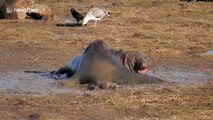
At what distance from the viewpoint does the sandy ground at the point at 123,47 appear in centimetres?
778

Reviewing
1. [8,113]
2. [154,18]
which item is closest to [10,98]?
[8,113]

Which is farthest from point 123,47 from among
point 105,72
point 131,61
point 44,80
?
point 105,72

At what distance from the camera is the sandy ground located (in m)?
7.78

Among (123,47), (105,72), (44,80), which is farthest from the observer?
(123,47)

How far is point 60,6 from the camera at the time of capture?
2397cm

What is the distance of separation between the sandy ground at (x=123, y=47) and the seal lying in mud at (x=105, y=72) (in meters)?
0.23

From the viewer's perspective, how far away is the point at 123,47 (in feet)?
47.1

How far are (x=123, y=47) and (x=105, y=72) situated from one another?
4832mm

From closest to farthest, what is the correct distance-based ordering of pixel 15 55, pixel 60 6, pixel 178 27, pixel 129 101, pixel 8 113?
1. pixel 8 113
2. pixel 129 101
3. pixel 15 55
4. pixel 178 27
5. pixel 60 6

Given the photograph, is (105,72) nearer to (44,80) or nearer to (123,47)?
(44,80)

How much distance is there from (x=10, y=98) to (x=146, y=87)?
1854mm

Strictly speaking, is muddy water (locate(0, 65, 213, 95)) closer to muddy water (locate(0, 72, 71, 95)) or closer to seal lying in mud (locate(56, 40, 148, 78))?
muddy water (locate(0, 72, 71, 95))

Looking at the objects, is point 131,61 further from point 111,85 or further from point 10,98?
point 10,98

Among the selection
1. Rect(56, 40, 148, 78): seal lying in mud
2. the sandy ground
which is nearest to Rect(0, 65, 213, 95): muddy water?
the sandy ground
